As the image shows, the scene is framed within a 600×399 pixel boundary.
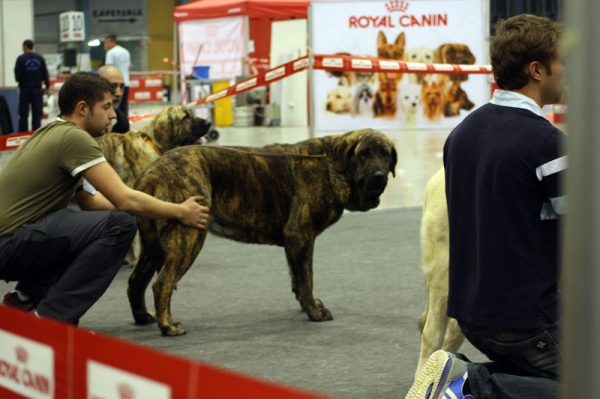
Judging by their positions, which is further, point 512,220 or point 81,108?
point 81,108

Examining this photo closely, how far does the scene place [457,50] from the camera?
1310 centimetres

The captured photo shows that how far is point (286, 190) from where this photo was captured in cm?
557

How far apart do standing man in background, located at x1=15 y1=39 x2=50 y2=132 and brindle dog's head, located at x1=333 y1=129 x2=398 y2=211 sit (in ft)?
39.1

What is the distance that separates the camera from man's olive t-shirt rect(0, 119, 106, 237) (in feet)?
13.7

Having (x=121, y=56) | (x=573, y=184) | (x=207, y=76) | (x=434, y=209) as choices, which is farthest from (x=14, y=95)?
(x=573, y=184)

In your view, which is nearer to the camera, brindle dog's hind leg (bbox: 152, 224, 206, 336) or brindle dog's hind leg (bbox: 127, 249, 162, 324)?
brindle dog's hind leg (bbox: 152, 224, 206, 336)

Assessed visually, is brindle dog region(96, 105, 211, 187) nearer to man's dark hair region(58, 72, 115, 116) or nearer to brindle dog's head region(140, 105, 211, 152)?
brindle dog's head region(140, 105, 211, 152)

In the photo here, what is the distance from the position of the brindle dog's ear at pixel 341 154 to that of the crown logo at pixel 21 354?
3408 millimetres

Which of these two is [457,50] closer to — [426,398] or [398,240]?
[398,240]

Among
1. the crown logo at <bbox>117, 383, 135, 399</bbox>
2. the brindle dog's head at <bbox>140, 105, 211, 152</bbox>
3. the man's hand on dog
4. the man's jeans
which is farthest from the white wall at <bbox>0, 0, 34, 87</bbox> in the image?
the crown logo at <bbox>117, 383, 135, 399</bbox>

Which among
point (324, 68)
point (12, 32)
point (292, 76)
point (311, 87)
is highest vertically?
point (12, 32)

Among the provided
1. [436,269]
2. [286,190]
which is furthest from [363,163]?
[436,269]

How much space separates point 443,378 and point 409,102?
1106cm

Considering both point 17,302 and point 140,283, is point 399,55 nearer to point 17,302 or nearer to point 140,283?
point 140,283
